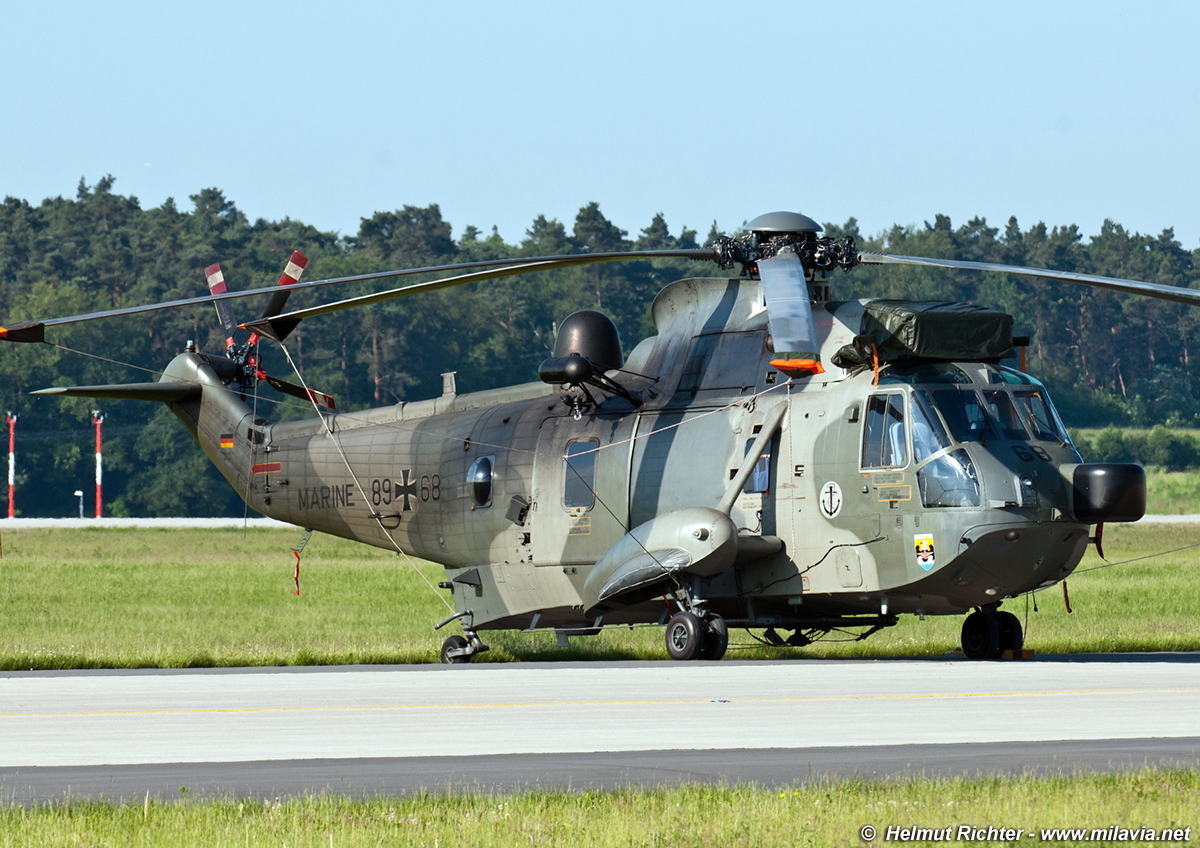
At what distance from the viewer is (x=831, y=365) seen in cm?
1931

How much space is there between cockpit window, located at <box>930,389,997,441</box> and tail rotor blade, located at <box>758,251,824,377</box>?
6.61 ft

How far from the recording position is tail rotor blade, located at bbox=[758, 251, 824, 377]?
1556cm

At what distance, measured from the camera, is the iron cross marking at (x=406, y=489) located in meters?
23.5

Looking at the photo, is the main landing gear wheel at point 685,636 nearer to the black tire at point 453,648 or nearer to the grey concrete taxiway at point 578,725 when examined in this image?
the grey concrete taxiway at point 578,725

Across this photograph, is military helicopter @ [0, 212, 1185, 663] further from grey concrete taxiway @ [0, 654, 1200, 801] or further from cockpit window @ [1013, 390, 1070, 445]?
grey concrete taxiway @ [0, 654, 1200, 801]

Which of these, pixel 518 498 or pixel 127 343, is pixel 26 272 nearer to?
pixel 127 343

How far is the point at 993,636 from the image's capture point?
787 inches

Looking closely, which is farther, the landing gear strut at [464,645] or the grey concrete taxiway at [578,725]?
the landing gear strut at [464,645]

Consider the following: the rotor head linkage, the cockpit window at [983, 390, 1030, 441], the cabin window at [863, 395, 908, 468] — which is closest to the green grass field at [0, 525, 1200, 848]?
the cabin window at [863, 395, 908, 468]

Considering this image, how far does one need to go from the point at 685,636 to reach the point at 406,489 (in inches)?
239

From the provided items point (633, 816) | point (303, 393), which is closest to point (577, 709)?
point (633, 816)

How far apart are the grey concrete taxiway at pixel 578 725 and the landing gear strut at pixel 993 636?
126 centimetres

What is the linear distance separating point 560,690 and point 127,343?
99521mm

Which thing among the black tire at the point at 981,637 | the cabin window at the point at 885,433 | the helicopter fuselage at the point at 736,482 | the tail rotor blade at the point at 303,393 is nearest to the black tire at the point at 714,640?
the helicopter fuselage at the point at 736,482
